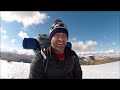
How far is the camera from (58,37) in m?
2.78

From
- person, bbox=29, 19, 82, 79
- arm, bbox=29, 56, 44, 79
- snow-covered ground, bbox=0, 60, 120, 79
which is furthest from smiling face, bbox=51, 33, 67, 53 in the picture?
snow-covered ground, bbox=0, 60, 120, 79

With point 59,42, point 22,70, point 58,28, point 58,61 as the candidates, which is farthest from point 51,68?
point 22,70

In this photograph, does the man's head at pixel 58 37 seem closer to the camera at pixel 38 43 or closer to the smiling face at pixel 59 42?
the smiling face at pixel 59 42

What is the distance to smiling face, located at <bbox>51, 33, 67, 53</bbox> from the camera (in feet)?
9.06

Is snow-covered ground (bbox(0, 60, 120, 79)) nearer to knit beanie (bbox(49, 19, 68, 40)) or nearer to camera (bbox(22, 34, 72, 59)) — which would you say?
camera (bbox(22, 34, 72, 59))

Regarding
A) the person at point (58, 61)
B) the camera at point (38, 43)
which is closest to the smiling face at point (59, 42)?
the person at point (58, 61)

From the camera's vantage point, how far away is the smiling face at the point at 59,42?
9.06ft

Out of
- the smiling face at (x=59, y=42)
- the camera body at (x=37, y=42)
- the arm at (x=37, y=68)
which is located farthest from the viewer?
the camera body at (x=37, y=42)

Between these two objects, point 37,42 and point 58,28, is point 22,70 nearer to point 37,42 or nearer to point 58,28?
point 37,42

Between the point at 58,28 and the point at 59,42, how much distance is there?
5.8 inches
